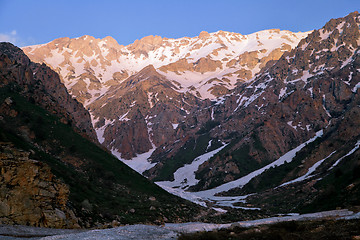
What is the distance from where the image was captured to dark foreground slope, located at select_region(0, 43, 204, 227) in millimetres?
30822

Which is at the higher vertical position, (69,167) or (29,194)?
(69,167)

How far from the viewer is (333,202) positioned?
41.2m

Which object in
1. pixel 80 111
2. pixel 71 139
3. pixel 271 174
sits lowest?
pixel 271 174

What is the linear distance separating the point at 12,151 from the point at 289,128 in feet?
586

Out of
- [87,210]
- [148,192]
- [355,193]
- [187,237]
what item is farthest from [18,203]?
[148,192]

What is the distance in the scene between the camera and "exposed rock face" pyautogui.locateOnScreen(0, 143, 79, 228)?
76.9 feet

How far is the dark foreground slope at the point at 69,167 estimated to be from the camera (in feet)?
101

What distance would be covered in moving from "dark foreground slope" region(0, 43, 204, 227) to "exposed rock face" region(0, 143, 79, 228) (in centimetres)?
9

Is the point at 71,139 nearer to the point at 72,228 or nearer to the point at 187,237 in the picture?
the point at 72,228

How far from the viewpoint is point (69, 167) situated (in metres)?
51.4

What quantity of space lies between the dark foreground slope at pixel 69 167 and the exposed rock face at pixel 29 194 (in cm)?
9

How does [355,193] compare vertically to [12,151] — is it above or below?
below

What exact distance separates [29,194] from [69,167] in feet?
90.0

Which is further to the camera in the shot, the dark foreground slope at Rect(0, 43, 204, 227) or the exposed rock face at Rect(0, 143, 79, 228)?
the dark foreground slope at Rect(0, 43, 204, 227)
